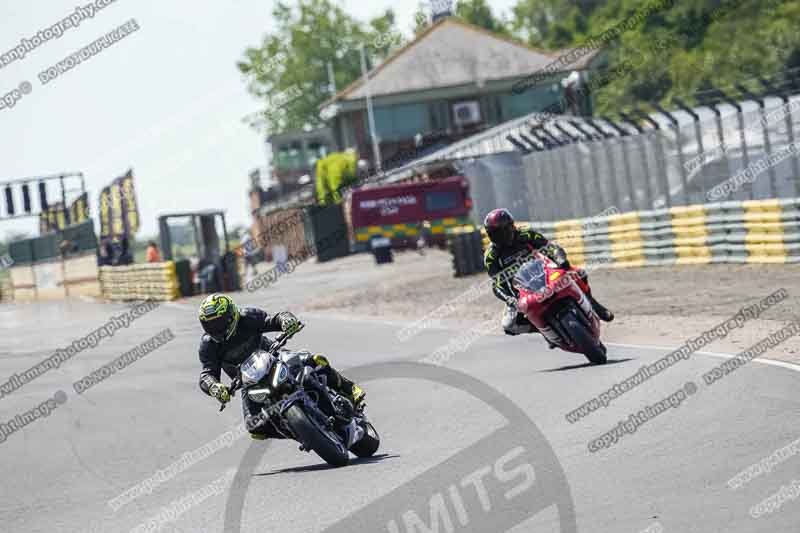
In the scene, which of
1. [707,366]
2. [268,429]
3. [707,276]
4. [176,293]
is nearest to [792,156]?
[707,276]

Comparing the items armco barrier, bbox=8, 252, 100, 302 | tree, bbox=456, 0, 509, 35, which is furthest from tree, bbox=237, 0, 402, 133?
armco barrier, bbox=8, 252, 100, 302

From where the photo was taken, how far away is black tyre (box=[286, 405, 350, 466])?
8930 millimetres

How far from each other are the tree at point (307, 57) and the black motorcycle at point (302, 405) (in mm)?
89820

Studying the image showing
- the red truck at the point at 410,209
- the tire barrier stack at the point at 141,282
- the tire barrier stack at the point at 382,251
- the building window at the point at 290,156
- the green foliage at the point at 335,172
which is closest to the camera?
the tire barrier stack at the point at 141,282

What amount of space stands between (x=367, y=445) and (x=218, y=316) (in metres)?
1.35

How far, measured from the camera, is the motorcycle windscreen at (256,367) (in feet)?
29.8

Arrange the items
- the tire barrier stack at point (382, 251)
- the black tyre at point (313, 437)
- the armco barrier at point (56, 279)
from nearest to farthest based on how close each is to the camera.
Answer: the black tyre at point (313, 437) < the tire barrier stack at point (382, 251) < the armco barrier at point (56, 279)

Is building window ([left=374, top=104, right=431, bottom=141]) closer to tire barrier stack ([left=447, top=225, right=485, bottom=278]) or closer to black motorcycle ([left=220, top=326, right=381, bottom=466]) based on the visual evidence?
tire barrier stack ([left=447, top=225, right=485, bottom=278])

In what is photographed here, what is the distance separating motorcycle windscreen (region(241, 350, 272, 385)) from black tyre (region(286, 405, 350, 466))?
1.07 feet

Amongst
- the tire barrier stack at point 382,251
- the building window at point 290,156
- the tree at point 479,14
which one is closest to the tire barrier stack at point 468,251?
the tire barrier stack at point 382,251

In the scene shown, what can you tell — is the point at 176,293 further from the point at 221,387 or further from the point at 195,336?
the point at 221,387

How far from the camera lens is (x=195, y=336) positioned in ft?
82.4

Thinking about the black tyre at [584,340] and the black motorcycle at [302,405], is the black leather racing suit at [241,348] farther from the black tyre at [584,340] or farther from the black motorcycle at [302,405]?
the black tyre at [584,340]

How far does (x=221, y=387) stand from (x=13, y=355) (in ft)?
57.1
